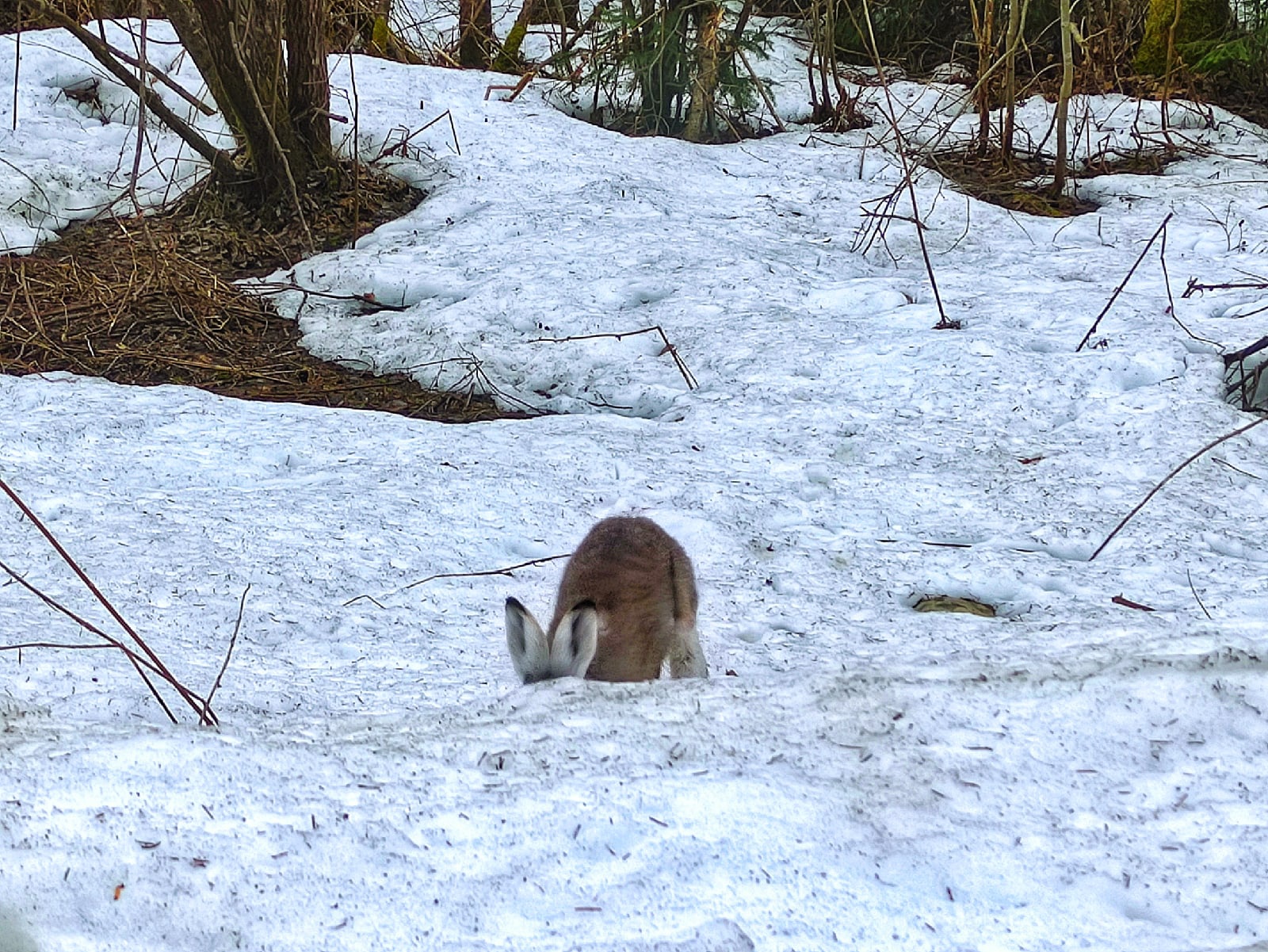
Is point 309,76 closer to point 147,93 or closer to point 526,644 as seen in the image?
point 147,93

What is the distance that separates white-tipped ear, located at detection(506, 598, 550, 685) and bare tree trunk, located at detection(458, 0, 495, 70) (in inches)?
362

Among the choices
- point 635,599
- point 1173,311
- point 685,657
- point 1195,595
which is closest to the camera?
point 635,599

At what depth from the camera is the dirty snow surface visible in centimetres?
245

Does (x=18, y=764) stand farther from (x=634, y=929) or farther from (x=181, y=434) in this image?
(x=181, y=434)

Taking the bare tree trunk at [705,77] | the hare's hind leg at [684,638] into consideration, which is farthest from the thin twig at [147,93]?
the hare's hind leg at [684,638]

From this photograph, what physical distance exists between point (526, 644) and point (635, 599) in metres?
0.65

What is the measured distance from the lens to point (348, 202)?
27.6 feet

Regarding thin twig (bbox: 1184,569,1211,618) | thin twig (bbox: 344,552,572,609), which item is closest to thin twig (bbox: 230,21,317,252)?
thin twig (bbox: 344,552,572,609)

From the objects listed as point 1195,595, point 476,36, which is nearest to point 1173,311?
point 1195,595

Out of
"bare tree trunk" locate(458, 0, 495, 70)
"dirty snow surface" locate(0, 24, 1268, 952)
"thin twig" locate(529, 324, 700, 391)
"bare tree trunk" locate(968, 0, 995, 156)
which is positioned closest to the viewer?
"dirty snow surface" locate(0, 24, 1268, 952)

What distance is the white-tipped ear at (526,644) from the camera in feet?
10.6

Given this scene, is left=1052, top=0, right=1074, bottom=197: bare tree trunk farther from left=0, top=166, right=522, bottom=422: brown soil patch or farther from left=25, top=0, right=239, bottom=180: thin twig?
left=25, top=0, right=239, bottom=180: thin twig

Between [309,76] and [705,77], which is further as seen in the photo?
[705,77]

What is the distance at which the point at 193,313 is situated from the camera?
7164 millimetres
